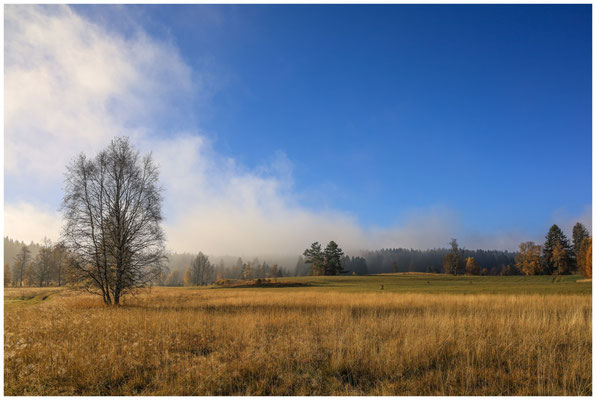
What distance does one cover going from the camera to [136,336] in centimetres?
827

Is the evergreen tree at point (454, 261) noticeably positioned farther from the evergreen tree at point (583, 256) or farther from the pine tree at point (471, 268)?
the evergreen tree at point (583, 256)

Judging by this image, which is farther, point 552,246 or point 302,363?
point 552,246

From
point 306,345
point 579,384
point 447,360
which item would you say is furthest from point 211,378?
point 579,384

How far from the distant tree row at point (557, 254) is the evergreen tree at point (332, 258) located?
5042cm

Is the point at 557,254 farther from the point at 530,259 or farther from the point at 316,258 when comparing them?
the point at 316,258

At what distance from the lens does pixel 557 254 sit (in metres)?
67.9

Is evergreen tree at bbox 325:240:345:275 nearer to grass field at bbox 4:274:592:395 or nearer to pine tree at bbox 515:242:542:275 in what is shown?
pine tree at bbox 515:242:542:275

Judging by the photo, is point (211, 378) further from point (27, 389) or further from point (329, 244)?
point (329, 244)

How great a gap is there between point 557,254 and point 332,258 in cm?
5575

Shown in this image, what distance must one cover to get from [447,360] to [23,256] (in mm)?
89558

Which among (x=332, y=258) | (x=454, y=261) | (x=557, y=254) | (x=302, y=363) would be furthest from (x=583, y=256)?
(x=302, y=363)

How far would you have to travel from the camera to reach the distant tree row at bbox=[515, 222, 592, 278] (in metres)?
67.7

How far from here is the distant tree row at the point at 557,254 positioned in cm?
6769

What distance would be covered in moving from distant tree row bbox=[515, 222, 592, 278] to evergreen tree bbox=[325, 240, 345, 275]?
5042 centimetres
